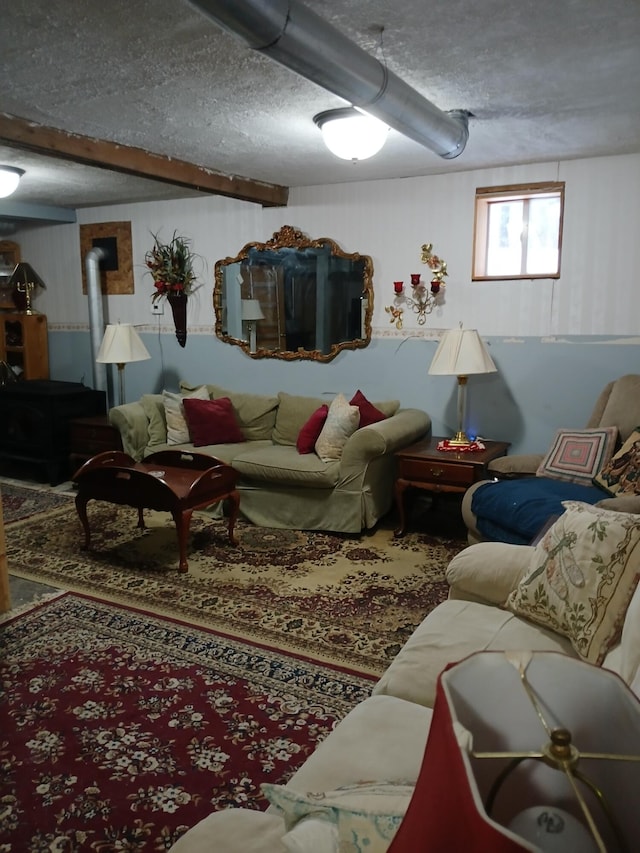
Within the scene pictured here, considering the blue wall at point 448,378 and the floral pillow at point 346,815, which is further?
the blue wall at point 448,378

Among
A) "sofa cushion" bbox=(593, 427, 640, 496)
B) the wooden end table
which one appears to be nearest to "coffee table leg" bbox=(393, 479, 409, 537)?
the wooden end table

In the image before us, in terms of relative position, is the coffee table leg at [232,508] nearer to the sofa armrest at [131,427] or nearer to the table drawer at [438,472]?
the table drawer at [438,472]

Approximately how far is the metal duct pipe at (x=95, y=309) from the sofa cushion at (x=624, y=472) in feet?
14.4

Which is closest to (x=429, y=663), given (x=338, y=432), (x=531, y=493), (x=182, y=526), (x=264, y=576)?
(x=531, y=493)

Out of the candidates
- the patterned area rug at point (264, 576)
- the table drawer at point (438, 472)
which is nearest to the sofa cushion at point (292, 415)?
the patterned area rug at point (264, 576)

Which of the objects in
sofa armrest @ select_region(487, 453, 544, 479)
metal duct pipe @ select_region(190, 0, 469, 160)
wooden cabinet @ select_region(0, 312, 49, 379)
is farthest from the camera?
wooden cabinet @ select_region(0, 312, 49, 379)

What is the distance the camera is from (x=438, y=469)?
3969mm

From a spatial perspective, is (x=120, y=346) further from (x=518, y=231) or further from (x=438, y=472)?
(x=518, y=231)

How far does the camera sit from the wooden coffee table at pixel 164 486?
11.7 ft

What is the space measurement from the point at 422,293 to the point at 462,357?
774 millimetres

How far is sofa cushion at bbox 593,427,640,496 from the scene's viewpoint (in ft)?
10.5

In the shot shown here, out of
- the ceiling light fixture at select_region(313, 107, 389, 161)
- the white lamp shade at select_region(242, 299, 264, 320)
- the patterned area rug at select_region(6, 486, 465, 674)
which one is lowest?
the patterned area rug at select_region(6, 486, 465, 674)

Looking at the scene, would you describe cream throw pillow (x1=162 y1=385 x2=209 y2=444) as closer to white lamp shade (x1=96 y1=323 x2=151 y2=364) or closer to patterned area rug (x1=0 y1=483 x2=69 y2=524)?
white lamp shade (x1=96 y1=323 x2=151 y2=364)

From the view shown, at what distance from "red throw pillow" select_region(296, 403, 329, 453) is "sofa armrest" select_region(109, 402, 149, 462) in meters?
1.27
